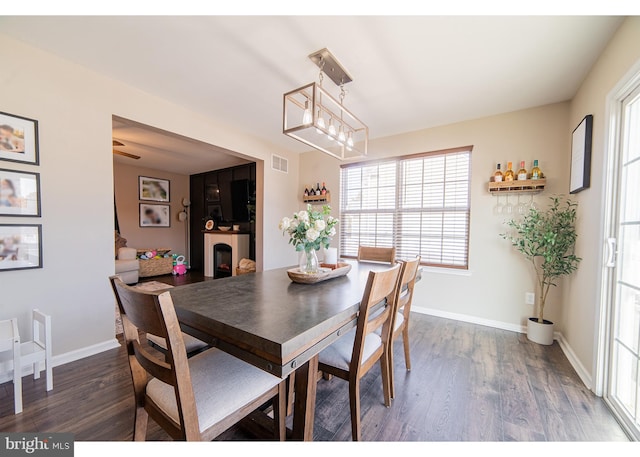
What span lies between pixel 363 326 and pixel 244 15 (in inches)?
76.8

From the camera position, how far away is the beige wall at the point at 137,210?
5422 millimetres

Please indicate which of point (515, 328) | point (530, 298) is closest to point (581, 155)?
point (530, 298)

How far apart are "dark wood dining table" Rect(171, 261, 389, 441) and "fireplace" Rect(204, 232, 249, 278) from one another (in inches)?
139

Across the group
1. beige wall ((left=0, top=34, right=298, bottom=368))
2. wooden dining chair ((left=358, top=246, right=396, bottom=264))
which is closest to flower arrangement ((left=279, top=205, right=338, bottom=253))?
wooden dining chair ((left=358, top=246, right=396, bottom=264))

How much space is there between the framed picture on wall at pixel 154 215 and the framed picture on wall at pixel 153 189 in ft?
0.59

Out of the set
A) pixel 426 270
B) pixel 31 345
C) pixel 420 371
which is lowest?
pixel 420 371

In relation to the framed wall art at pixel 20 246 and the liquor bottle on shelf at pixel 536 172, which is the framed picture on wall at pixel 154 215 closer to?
the framed wall art at pixel 20 246

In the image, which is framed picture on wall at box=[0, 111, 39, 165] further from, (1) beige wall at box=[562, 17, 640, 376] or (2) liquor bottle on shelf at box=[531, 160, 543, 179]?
(2) liquor bottle on shelf at box=[531, 160, 543, 179]

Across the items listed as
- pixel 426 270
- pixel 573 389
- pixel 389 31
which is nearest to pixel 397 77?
pixel 389 31

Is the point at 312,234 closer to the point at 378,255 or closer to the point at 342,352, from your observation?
Answer: the point at 342,352

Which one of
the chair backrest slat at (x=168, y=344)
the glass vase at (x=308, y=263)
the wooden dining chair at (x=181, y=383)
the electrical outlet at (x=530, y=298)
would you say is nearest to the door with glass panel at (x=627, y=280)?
the electrical outlet at (x=530, y=298)
